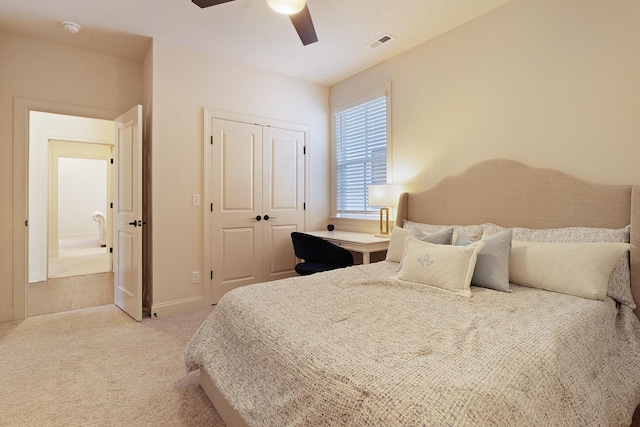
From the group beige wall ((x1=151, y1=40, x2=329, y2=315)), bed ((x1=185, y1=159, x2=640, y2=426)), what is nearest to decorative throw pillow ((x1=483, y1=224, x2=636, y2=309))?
bed ((x1=185, y1=159, x2=640, y2=426))

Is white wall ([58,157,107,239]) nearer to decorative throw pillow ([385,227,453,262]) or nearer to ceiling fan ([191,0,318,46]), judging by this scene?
ceiling fan ([191,0,318,46])

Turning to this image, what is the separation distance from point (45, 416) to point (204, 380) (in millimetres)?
803

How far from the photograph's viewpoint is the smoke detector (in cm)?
282

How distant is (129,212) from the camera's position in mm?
3301

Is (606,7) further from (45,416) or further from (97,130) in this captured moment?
(97,130)

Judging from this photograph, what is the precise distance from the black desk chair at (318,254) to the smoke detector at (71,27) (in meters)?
2.74

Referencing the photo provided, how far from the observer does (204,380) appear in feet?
6.10

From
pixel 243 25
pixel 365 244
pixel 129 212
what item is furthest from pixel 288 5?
pixel 129 212

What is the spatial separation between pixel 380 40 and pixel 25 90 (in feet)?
11.3

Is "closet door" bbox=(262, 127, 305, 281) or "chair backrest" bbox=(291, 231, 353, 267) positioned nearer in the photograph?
"chair backrest" bbox=(291, 231, 353, 267)

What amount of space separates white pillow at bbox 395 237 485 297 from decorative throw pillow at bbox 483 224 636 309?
0.54m

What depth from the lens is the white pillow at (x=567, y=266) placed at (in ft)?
5.55

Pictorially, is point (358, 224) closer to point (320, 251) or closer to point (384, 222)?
point (384, 222)

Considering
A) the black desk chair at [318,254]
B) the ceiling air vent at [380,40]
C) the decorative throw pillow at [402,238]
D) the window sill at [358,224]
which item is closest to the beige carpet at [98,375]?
the black desk chair at [318,254]
